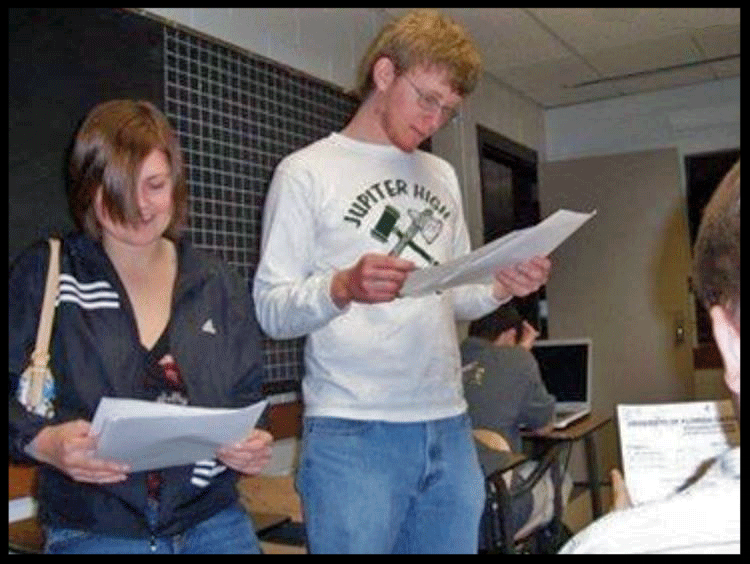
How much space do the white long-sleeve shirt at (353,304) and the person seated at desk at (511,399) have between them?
1.38 meters

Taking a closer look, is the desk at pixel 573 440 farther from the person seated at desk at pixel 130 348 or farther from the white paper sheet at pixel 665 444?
the white paper sheet at pixel 665 444

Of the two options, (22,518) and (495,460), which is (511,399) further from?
(22,518)

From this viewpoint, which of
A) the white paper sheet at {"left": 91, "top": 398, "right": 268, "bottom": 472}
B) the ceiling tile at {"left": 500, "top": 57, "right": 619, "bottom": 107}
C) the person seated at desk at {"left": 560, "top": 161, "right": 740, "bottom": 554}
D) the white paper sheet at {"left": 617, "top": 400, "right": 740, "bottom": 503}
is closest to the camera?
the person seated at desk at {"left": 560, "top": 161, "right": 740, "bottom": 554}

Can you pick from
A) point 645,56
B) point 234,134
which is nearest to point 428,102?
point 234,134

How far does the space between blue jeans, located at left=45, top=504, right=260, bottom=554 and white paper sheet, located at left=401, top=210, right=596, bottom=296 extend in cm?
46

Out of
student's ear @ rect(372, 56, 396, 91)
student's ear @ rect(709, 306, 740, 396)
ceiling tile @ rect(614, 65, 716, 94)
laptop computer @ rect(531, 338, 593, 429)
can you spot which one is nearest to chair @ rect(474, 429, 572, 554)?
laptop computer @ rect(531, 338, 593, 429)

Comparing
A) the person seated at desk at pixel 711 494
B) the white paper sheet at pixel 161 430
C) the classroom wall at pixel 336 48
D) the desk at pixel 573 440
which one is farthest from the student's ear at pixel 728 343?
the desk at pixel 573 440

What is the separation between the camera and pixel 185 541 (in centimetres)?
119

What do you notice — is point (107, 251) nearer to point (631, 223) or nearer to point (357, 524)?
point (357, 524)

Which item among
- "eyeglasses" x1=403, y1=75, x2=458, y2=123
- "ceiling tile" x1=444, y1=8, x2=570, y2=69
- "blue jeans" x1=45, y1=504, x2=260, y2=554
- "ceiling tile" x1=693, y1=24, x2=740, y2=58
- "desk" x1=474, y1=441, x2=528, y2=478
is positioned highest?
"ceiling tile" x1=693, y1=24, x2=740, y2=58

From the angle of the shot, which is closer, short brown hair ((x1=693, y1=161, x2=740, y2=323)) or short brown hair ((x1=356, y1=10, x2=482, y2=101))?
short brown hair ((x1=693, y1=161, x2=740, y2=323))

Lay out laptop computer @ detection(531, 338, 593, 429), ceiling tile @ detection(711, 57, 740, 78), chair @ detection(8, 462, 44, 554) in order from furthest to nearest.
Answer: ceiling tile @ detection(711, 57, 740, 78), laptop computer @ detection(531, 338, 593, 429), chair @ detection(8, 462, 44, 554)

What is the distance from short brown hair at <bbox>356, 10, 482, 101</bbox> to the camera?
1.55m

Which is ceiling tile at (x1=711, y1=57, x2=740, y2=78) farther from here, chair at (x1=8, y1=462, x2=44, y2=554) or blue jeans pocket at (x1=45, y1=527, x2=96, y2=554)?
blue jeans pocket at (x1=45, y1=527, x2=96, y2=554)
